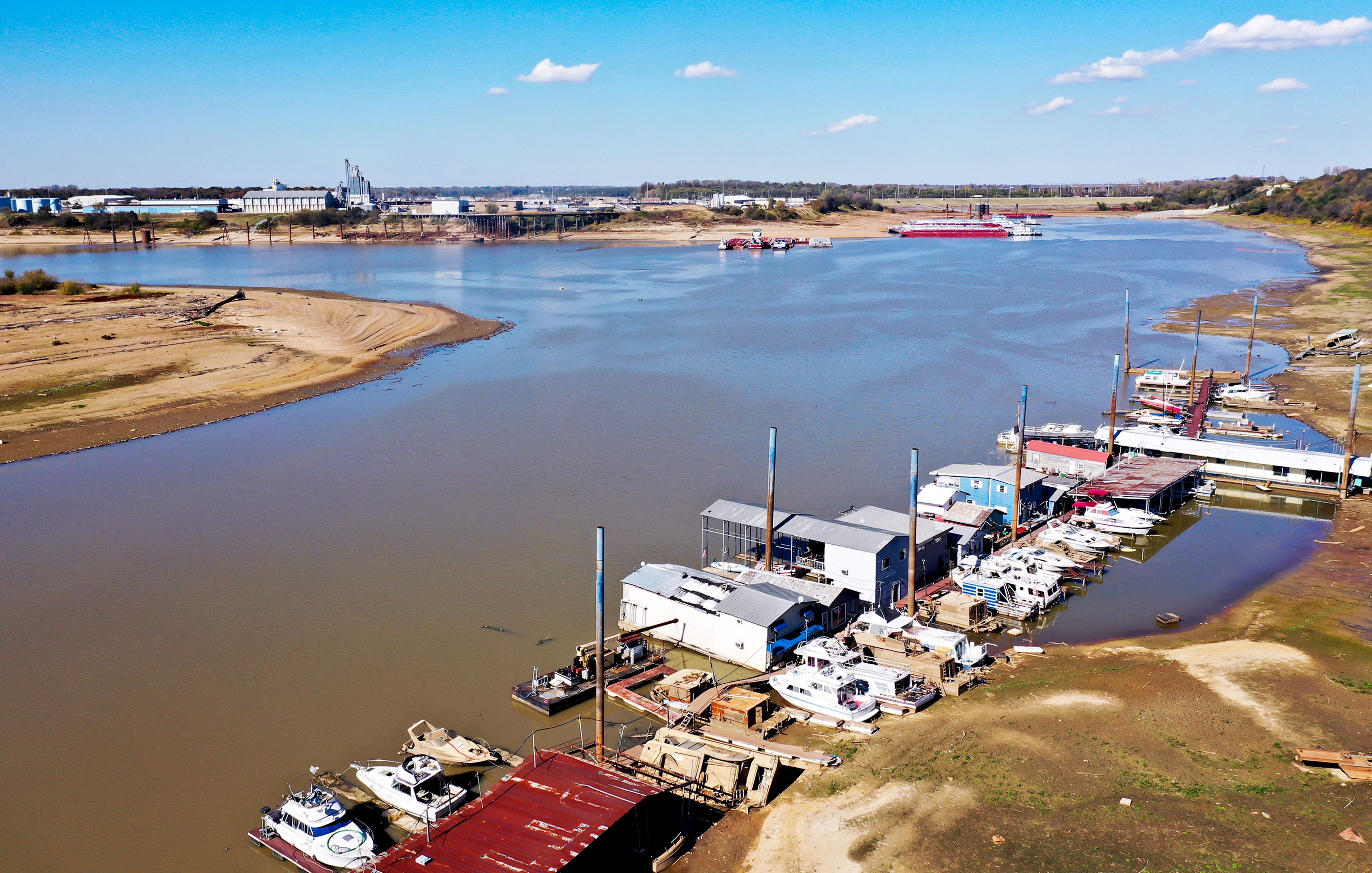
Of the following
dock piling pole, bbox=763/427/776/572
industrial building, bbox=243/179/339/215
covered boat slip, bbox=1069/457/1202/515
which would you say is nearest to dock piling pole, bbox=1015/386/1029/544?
covered boat slip, bbox=1069/457/1202/515

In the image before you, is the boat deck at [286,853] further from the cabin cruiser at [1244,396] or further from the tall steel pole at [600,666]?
the cabin cruiser at [1244,396]

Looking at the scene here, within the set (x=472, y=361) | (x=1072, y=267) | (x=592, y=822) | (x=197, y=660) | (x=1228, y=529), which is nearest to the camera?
(x=592, y=822)

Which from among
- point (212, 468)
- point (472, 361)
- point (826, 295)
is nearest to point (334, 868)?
point (212, 468)

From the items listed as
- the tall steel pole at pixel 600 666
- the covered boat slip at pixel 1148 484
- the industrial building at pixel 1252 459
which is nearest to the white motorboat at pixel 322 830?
the tall steel pole at pixel 600 666

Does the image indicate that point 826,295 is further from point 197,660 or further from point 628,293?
point 197,660

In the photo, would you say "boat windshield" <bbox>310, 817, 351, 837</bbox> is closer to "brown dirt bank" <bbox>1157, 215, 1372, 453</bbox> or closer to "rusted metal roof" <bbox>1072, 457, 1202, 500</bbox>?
"rusted metal roof" <bbox>1072, 457, 1202, 500</bbox>

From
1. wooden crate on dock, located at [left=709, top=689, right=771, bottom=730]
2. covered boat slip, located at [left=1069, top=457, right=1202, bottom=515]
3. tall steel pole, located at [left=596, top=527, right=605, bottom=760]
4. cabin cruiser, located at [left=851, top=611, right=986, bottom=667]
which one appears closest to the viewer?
tall steel pole, located at [left=596, top=527, right=605, bottom=760]
